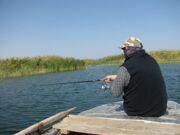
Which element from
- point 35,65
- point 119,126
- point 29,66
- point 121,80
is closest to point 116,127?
point 119,126

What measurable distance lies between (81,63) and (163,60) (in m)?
17.5

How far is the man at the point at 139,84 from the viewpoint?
4738 millimetres

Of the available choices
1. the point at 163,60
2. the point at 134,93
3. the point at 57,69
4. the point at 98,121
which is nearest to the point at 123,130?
the point at 98,121

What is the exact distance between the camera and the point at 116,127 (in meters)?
4.17

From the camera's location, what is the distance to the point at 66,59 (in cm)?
4069

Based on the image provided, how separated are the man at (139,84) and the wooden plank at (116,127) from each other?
562 millimetres

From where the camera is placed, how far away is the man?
4738mm

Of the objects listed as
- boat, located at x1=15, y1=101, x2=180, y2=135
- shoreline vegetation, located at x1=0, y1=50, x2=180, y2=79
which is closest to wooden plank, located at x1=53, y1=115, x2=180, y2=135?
boat, located at x1=15, y1=101, x2=180, y2=135


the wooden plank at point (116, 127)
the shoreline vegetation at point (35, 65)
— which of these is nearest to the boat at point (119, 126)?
the wooden plank at point (116, 127)

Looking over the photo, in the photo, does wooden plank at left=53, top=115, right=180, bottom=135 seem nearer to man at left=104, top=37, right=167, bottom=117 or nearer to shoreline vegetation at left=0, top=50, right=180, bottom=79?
man at left=104, top=37, right=167, bottom=117

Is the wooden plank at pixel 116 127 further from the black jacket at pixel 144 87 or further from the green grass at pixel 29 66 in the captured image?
the green grass at pixel 29 66

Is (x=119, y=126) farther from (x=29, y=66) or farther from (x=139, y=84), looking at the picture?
(x=29, y=66)

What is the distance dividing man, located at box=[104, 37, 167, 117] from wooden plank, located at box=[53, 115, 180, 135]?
56cm

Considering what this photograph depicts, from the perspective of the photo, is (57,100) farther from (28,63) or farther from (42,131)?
(28,63)
